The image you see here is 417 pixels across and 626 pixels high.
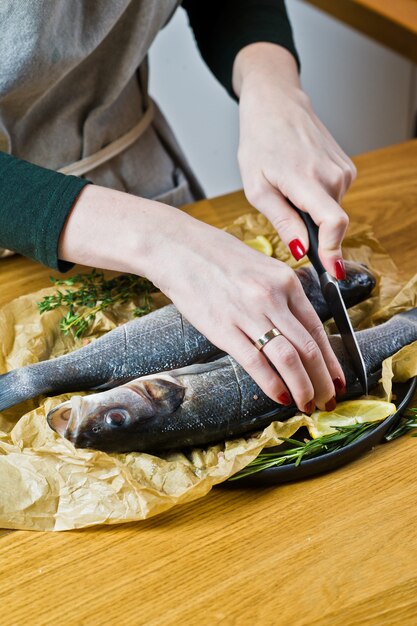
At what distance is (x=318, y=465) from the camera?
100 cm

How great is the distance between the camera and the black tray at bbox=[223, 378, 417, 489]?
A: 985 millimetres

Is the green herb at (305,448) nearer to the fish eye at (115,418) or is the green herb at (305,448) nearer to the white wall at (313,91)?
the fish eye at (115,418)

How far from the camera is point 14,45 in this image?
3.95 feet

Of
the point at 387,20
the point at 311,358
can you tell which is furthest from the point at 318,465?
the point at 387,20

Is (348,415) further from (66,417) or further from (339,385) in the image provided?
(66,417)

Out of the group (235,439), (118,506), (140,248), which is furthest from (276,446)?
(140,248)

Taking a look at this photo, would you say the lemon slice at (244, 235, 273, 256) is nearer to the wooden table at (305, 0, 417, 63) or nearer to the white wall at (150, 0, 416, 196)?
the wooden table at (305, 0, 417, 63)

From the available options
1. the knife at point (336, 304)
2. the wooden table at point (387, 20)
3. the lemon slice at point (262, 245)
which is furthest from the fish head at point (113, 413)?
the wooden table at point (387, 20)

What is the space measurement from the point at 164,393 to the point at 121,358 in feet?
0.35

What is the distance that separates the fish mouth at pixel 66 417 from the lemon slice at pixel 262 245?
463mm

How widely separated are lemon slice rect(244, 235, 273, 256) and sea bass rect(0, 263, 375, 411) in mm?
242

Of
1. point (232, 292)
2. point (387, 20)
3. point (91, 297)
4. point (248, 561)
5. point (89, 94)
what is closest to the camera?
point (248, 561)

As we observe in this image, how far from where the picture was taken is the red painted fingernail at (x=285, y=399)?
1019 mm

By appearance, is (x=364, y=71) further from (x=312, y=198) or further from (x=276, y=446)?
(x=276, y=446)
